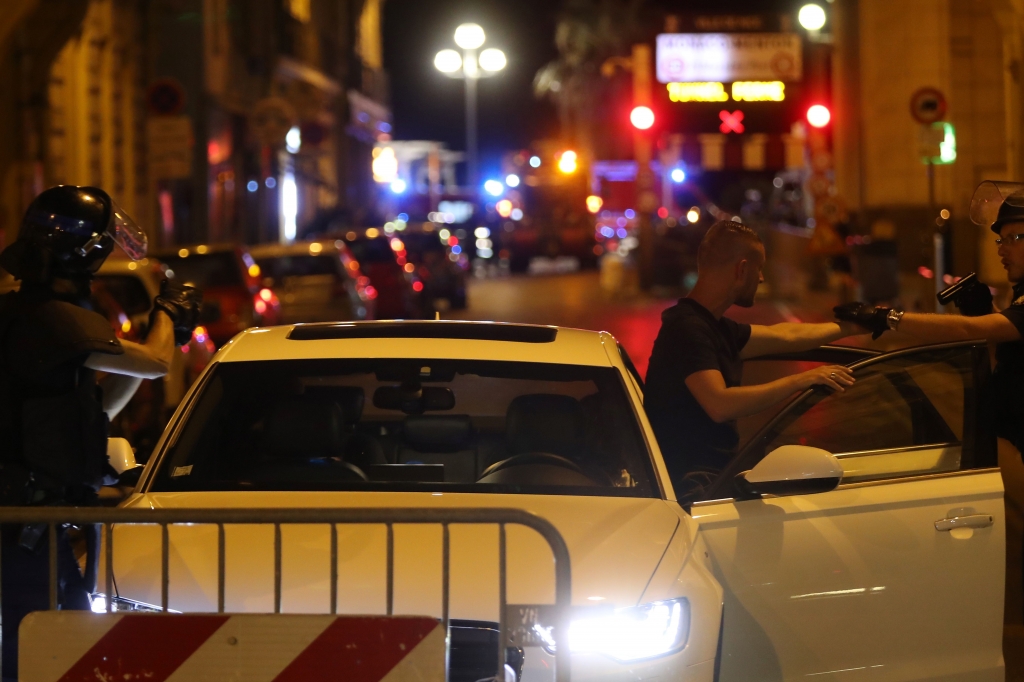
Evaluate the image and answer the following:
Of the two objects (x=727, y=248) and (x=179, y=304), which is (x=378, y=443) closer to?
(x=179, y=304)

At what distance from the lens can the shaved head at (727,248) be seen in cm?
518

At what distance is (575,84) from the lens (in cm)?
6481

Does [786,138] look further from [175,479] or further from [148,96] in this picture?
[175,479]

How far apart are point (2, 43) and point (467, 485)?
15573 millimetres

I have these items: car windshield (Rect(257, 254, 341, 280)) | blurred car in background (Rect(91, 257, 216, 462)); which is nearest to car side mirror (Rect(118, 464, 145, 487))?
blurred car in background (Rect(91, 257, 216, 462))

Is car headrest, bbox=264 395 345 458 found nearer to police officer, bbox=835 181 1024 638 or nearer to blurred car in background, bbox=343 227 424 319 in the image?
police officer, bbox=835 181 1024 638

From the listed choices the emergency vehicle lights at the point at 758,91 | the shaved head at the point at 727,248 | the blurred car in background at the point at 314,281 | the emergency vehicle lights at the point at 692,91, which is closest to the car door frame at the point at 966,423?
the shaved head at the point at 727,248

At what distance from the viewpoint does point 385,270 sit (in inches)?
860

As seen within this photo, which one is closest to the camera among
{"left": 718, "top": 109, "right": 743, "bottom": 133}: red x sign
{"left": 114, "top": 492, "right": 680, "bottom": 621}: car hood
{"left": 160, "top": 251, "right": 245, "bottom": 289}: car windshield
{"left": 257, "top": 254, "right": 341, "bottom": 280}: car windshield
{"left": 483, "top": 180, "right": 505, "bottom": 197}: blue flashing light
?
{"left": 114, "top": 492, "right": 680, "bottom": 621}: car hood

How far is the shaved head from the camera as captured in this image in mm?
5184

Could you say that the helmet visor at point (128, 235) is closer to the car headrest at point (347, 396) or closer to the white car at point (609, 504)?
the white car at point (609, 504)

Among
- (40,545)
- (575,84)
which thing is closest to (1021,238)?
(40,545)

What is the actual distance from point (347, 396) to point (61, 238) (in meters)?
1.17

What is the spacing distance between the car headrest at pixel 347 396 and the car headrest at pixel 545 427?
1.94ft
